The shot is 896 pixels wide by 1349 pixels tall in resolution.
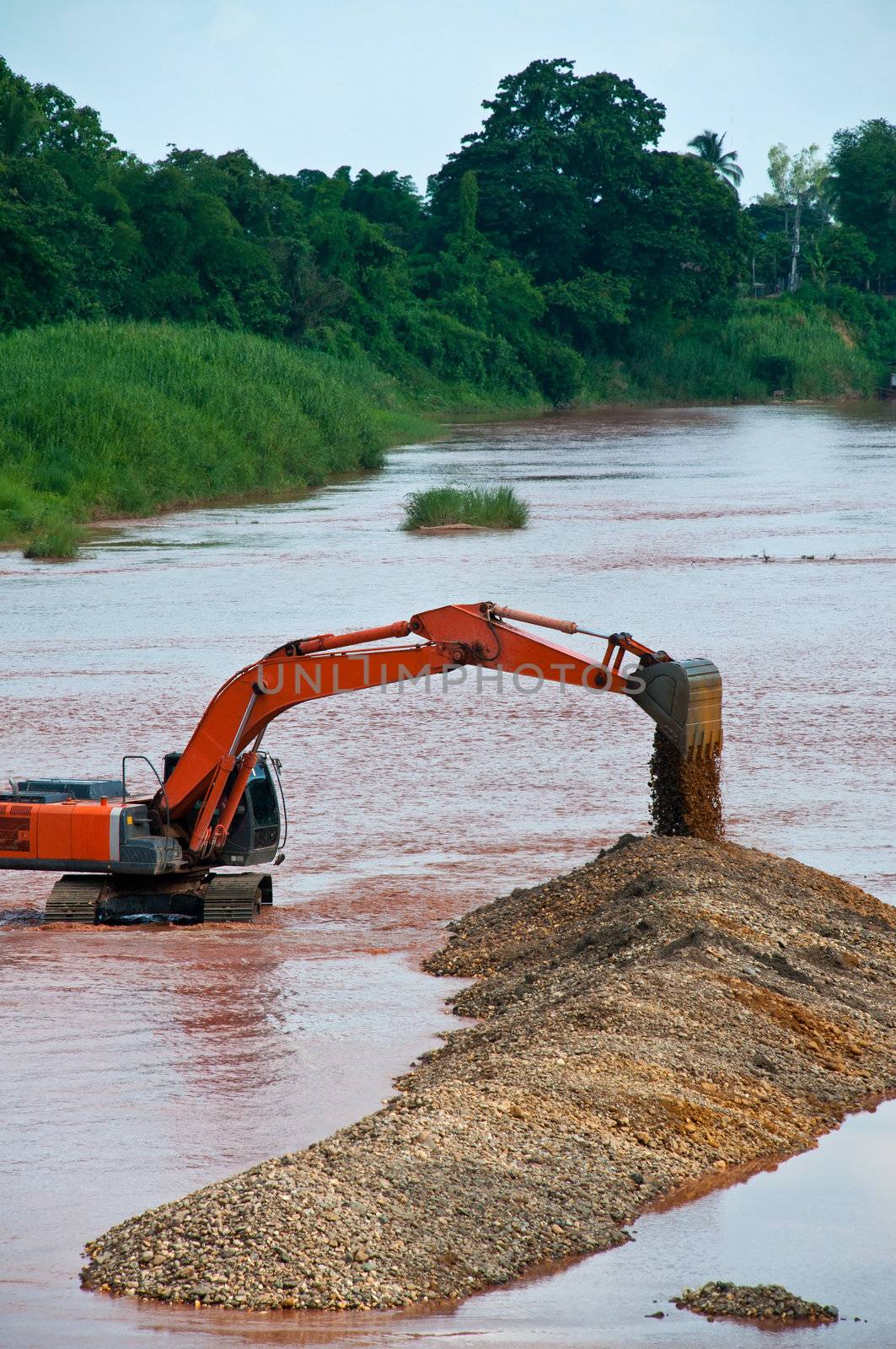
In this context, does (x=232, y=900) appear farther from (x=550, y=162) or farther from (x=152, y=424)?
(x=550, y=162)

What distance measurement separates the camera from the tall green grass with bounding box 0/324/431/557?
3381cm

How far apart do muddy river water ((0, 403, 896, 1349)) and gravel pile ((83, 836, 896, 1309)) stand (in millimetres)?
145

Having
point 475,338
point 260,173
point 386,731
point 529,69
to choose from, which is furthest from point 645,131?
point 386,731

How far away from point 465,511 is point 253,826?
2282 cm

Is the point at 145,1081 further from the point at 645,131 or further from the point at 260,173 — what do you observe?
the point at 645,131

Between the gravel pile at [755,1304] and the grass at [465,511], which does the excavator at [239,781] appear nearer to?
the gravel pile at [755,1304]

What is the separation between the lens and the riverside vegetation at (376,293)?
3819 cm

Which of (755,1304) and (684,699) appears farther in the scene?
(684,699)

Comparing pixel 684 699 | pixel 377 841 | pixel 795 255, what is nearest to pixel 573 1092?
pixel 684 699

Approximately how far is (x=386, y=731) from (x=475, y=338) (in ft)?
197

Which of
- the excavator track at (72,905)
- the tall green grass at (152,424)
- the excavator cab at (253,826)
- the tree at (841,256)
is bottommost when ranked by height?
the excavator track at (72,905)

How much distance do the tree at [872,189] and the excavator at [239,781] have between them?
306 feet

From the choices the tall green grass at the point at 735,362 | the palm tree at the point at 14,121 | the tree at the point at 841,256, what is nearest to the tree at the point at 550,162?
the tall green grass at the point at 735,362

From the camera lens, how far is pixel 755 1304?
17.6ft
